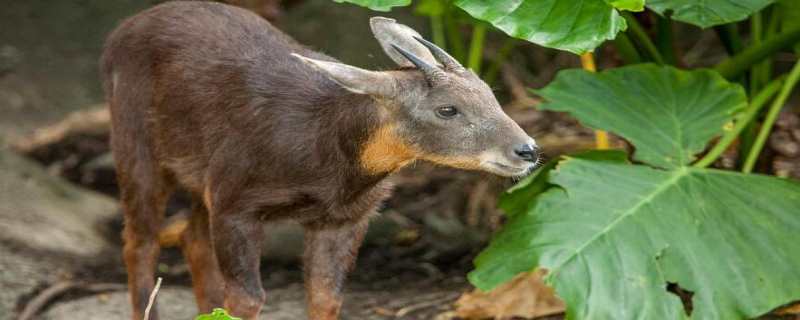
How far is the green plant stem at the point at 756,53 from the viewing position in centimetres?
667

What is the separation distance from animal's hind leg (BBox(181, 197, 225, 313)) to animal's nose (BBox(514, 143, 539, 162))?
2.13 m

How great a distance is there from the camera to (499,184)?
8.26 metres

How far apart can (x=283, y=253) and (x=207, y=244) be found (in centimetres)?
123

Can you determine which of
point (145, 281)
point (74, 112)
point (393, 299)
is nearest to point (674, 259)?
point (393, 299)

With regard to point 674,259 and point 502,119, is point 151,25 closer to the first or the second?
point 502,119

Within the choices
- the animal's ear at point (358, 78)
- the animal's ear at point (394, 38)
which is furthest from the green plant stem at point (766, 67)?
the animal's ear at point (358, 78)

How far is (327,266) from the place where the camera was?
6.10 metres

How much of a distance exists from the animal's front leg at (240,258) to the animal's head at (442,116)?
818 mm

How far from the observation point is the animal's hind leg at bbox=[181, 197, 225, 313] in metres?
6.67

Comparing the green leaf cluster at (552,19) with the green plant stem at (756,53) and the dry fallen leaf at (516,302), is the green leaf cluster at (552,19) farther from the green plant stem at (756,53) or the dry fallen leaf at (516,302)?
the dry fallen leaf at (516,302)

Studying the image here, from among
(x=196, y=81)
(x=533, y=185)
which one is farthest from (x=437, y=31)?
(x=196, y=81)

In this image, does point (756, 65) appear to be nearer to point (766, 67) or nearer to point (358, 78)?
point (766, 67)

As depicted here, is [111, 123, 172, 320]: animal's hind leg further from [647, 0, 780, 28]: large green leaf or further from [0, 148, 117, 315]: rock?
[647, 0, 780, 28]: large green leaf

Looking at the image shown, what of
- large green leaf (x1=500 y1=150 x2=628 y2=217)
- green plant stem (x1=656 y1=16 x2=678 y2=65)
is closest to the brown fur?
large green leaf (x1=500 y1=150 x2=628 y2=217)
